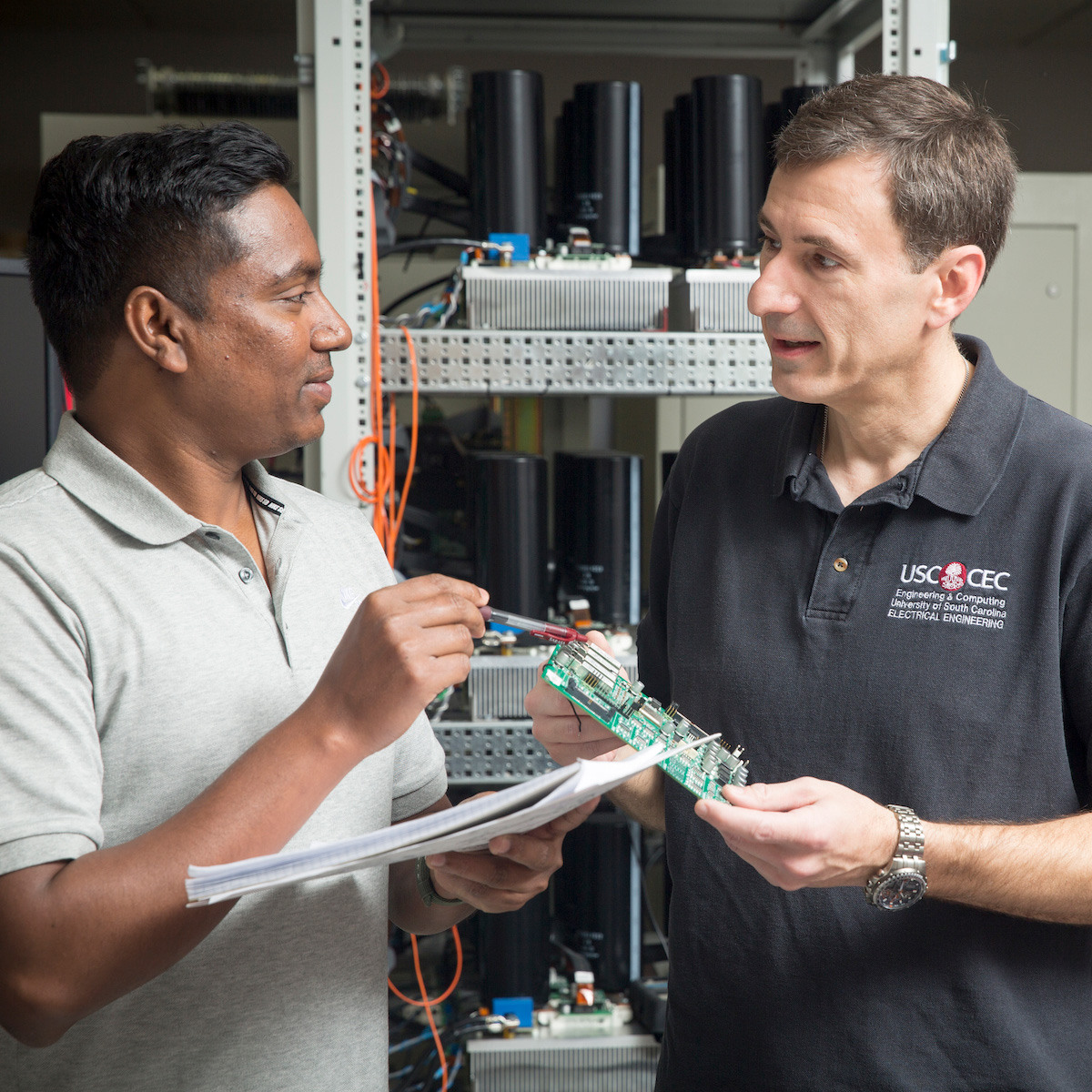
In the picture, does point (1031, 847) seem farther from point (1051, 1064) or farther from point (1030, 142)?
point (1030, 142)

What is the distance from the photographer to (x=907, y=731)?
924 mm

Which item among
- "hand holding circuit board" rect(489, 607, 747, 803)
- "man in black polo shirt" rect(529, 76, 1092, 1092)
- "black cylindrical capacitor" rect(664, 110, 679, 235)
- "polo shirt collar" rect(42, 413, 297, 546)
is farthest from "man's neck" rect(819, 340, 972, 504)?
"black cylindrical capacitor" rect(664, 110, 679, 235)

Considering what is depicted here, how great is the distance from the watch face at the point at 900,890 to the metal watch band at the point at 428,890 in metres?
0.42

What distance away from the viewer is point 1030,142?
391 cm

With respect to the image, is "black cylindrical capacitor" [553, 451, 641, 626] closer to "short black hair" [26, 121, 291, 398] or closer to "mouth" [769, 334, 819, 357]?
"mouth" [769, 334, 819, 357]

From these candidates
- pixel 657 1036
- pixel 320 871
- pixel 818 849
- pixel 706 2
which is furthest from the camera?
pixel 706 2

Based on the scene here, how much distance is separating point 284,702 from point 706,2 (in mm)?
1499

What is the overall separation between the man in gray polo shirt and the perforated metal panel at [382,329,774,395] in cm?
48

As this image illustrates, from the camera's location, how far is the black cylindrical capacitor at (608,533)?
160 centimetres

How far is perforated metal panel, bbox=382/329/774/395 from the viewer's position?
4.78ft

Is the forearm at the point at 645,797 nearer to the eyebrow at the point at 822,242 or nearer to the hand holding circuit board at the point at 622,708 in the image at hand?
the hand holding circuit board at the point at 622,708

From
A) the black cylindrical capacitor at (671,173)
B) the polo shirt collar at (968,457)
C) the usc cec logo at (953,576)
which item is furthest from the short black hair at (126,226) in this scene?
the black cylindrical capacitor at (671,173)

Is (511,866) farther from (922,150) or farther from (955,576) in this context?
(922,150)

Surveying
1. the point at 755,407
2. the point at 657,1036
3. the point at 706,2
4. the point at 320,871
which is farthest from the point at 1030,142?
the point at 320,871
